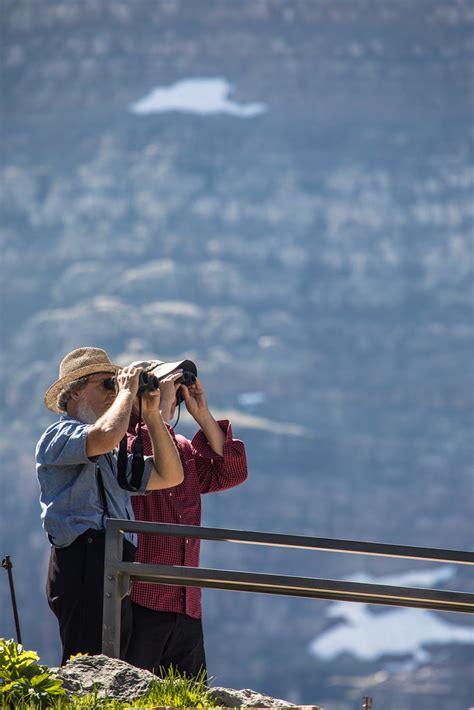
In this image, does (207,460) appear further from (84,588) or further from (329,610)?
(329,610)

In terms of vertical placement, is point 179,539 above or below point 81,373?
below

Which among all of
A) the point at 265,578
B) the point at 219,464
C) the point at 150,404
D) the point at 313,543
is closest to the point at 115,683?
the point at 265,578

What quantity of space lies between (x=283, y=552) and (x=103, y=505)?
29052 millimetres

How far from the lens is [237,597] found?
32.8 meters

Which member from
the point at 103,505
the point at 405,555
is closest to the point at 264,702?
the point at 405,555

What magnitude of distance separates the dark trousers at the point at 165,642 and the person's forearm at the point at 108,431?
587 mm

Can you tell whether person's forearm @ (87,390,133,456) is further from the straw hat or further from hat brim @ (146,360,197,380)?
hat brim @ (146,360,197,380)

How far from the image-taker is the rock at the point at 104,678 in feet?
10.1

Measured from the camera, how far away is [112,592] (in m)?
3.45

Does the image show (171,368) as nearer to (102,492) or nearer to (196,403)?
(196,403)

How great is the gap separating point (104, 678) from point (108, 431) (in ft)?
2.30

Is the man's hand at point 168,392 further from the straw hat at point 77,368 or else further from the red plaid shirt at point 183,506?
the straw hat at point 77,368

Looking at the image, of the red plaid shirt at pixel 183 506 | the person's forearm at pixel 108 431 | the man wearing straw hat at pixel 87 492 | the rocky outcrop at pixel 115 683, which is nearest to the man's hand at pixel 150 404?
the man wearing straw hat at pixel 87 492

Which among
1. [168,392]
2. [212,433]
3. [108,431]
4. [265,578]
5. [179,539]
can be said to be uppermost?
[168,392]
